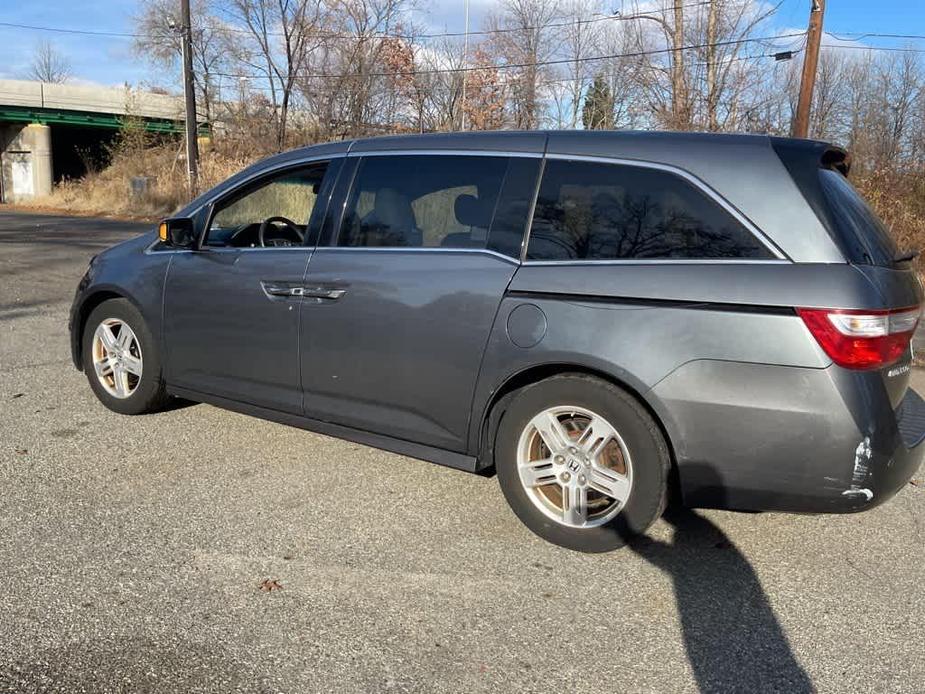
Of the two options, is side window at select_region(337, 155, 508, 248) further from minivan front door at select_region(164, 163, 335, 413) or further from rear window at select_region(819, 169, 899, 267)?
rear window at select_region(819, 169, 899, 267)

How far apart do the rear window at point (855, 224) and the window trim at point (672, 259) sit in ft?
0.94

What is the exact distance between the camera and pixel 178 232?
15.8 feet

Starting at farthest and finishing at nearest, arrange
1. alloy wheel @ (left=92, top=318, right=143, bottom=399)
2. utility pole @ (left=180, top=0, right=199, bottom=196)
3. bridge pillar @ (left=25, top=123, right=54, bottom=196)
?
bridge pillar @ (left=25, top=123, right=54, bottom=196) → utility pole @ (left=180, top=0, right=199, bottom=196) → alloy wheel @ (left=92, top=318, right=143, bottom=399)

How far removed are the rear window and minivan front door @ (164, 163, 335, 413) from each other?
2557 millimetres

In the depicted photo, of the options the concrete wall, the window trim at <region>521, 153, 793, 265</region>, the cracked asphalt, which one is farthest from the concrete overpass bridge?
the window trim at <region>521, 153, 793, 265</region>

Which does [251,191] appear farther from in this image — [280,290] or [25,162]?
[25,162]

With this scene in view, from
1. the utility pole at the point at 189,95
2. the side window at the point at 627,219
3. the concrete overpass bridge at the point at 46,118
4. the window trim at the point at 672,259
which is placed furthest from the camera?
the concrete overpass bridge at the point at 46,118

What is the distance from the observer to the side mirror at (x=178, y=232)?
479 centimetres

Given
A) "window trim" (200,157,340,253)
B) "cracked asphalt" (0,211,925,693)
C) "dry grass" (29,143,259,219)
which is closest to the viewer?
"cracked asphalt" (0,211,925,693)

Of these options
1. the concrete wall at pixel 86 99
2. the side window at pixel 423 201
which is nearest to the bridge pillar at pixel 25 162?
the concrete wall at pixel 86 99

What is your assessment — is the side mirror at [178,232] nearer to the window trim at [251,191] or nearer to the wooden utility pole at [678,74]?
the window trim at [251,191]

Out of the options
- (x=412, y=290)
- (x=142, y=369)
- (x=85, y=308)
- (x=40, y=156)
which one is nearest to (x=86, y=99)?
(x=40, y=156)

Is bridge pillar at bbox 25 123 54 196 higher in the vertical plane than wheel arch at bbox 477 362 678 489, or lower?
higher

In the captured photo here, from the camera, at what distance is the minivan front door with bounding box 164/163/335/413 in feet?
14.2
